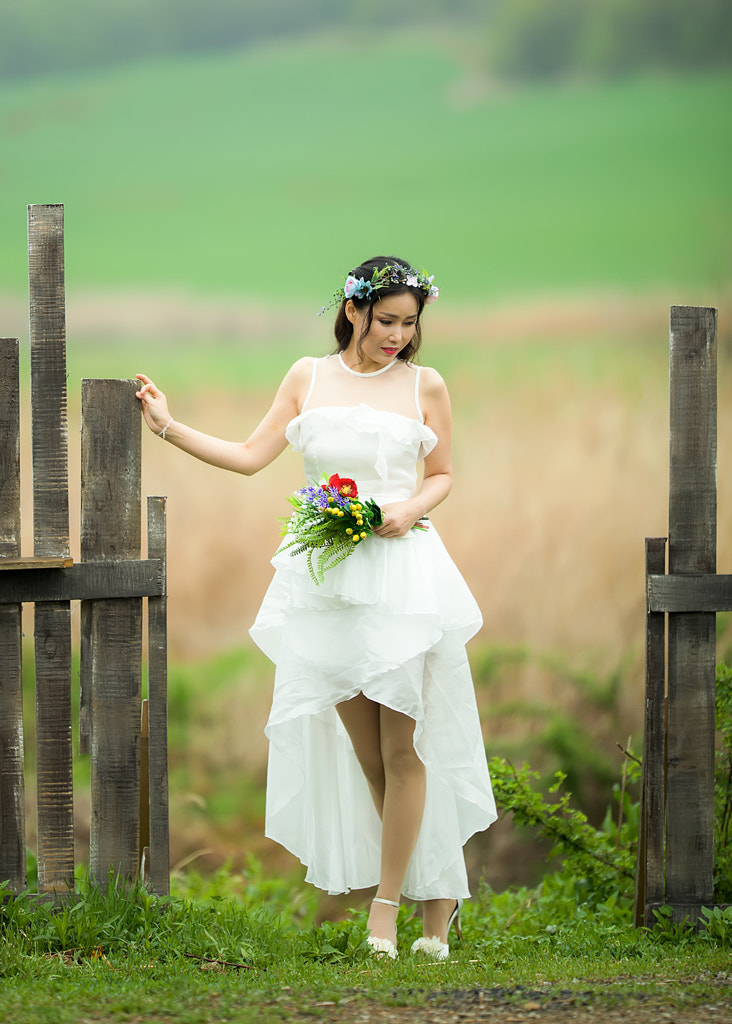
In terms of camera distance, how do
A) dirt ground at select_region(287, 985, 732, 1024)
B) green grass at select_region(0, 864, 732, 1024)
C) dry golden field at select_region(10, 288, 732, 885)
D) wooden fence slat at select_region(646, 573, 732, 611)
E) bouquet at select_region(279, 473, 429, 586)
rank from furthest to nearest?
dry golden field at select_region(10, 288, 732, 885)
wooden fence slat at select_region(646, 573, 732, 611)
bouquet at select_region(279, 473, 429, 586)
green grass at select_region(0, 864, 732, 1024)
dirt ground at select_region(287, 985, 732, 1024)

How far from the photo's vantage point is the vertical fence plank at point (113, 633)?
366 centimetres

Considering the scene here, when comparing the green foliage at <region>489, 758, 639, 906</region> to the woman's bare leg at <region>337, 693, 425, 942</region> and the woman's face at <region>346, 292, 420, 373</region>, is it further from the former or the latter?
the woman's face at <region>346, 292, 420, 373</region>

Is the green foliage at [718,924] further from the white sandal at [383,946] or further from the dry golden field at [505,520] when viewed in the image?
the dry golden field at [505,520]

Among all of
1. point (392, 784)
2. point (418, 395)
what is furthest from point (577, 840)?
point (418, 395)

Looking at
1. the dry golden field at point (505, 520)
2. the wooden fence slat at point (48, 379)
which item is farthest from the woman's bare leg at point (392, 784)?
the dry golden field at point (505, 520)

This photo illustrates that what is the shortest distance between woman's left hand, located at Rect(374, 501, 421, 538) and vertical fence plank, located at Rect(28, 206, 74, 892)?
1.14 meters

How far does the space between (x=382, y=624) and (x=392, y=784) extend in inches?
22.8

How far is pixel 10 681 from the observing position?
3.62m

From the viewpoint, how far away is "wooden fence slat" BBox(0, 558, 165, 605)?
3580 mm

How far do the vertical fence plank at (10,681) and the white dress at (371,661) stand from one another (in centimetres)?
87

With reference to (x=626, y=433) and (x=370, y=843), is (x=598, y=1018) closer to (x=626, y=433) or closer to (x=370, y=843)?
(x=370, y=843)

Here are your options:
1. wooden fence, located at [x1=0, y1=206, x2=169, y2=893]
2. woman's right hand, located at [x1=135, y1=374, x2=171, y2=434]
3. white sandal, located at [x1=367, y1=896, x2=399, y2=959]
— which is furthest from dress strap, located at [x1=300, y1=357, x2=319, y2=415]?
white sandal, located at [x1=367, y1=896, x2=399, y2=959]

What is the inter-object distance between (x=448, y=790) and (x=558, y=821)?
0.78 meters

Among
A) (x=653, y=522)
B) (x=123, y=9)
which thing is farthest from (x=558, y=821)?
(x=123, y=9)
